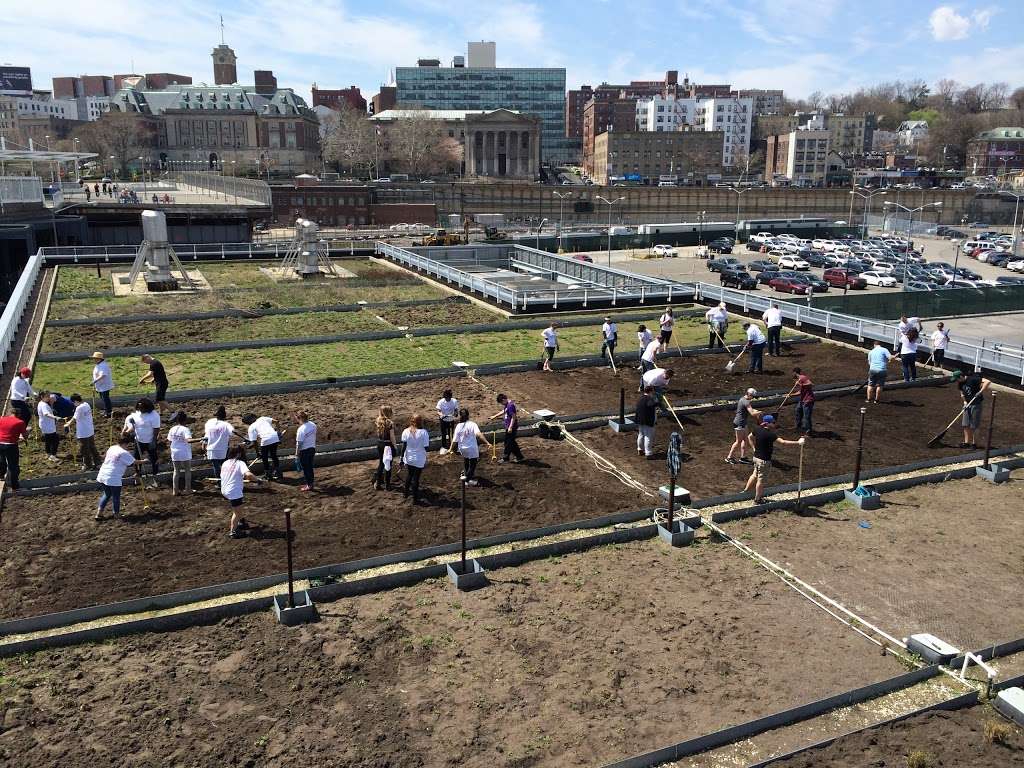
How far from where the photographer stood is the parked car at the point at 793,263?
60812 mm

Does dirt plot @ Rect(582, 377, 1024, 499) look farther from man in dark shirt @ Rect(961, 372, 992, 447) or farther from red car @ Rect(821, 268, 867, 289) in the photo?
red car @ Rect(821, 268, 867, 289)

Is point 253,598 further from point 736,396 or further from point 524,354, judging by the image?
point 524,354

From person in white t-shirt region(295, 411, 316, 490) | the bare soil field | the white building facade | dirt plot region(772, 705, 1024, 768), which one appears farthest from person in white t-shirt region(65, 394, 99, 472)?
the white building facade

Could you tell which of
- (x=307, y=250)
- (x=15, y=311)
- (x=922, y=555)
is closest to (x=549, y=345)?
(x=922, y=555)

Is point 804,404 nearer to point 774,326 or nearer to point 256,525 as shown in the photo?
point 774,326

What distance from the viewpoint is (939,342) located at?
22.0 meters

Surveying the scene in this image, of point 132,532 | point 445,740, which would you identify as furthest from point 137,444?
point 445,740

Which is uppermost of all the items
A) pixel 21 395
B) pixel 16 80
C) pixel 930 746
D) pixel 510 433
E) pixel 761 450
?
pixel 16 80

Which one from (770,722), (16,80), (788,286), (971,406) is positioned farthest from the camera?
(16,80)

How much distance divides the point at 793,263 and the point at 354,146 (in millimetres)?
83472

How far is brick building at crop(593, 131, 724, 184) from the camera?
14550 centimetres

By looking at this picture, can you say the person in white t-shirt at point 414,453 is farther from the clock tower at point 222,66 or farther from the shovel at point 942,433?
the clock tower at point 222,66

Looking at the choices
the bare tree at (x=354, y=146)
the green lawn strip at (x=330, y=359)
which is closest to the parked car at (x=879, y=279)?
the green lawn strip at (x=330, y=359)

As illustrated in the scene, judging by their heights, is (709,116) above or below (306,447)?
above
